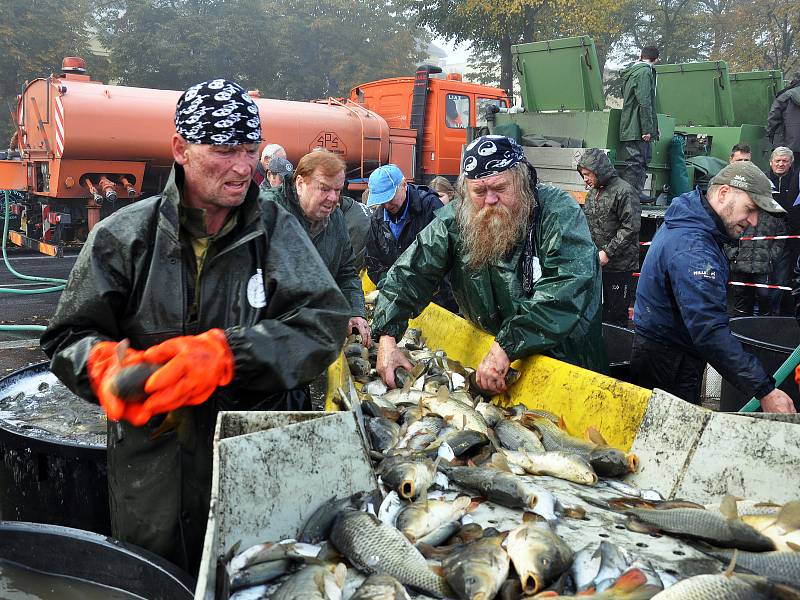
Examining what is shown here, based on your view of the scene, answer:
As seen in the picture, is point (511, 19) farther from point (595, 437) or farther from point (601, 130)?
point (595, 437)

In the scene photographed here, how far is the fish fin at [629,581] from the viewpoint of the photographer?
214 cm


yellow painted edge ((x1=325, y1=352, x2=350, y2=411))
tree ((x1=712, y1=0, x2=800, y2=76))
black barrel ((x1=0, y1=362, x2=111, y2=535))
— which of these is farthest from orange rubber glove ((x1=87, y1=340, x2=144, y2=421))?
tree ((x1=712, y1=0, x2=800, y2=76))

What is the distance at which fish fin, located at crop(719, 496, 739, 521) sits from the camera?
8.04ft

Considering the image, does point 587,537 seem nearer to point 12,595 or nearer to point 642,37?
point 12,595

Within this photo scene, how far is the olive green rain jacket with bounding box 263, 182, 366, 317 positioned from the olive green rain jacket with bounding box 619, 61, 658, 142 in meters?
6.90

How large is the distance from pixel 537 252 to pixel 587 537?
223cm

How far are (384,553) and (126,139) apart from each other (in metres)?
13.1

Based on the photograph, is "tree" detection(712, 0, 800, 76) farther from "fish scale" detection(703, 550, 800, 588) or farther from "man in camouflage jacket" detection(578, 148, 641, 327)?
"fish scale" detection(703, 550, 800, 588)

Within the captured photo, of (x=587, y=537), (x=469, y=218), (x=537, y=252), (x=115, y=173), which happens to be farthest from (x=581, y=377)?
(x=115, y=173)

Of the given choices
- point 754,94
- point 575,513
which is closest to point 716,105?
point 754,94

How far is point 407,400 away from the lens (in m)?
4.37

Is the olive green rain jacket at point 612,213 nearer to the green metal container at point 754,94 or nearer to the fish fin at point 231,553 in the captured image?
the fish fin at point 231,553

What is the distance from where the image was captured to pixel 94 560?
247 cm

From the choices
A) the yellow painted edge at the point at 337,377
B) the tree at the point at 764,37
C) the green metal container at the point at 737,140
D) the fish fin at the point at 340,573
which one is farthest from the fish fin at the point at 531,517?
the tree at the point at 764,37
